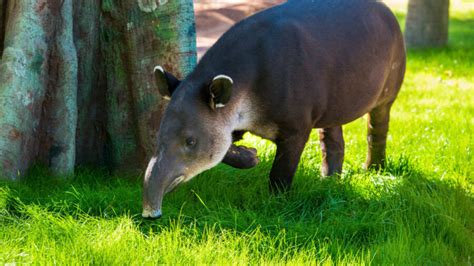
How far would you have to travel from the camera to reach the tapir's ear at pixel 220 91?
16.9 ft

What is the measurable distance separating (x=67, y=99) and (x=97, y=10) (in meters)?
0.73

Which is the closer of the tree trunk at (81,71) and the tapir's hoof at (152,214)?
the tapir's hoof at (152,214)

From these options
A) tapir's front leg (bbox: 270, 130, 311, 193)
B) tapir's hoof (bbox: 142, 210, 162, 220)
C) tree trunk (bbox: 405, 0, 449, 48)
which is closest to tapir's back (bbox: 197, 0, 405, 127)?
tapir's front leg (bbox: 270, 130, 311, 193)

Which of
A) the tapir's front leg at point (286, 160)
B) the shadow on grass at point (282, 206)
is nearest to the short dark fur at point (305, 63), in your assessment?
the tapir's front leg at point (286, 160)

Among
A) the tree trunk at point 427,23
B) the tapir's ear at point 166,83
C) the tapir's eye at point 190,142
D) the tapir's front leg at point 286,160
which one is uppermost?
the tapir's ear at point 166,83

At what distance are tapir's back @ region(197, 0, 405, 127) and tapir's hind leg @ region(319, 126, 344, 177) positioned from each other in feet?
1.72

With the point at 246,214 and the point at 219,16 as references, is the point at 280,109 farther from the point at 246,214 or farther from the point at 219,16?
the point at 219,16

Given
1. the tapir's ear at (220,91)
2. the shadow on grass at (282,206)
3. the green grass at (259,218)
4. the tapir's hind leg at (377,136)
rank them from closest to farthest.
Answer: the green grass at (259,218)
the tapir's ear at (220,91)
the shadow on grass at (282,206)
the tapir's hind leg at (377,136)

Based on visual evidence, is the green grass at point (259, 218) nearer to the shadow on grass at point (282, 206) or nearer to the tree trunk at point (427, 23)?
the shadow on grass at point (282, 206)

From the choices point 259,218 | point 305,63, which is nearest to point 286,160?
point 259,218

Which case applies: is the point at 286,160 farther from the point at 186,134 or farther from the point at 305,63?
the point at 186,134

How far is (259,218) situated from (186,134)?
777 mm

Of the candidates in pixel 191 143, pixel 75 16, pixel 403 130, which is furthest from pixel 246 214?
pixel 403 130

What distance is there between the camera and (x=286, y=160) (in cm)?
589
